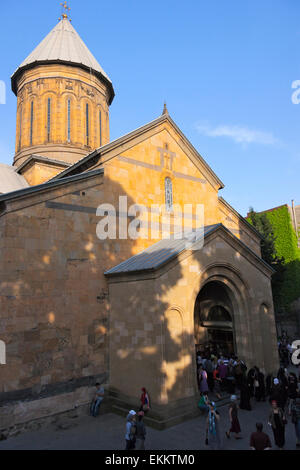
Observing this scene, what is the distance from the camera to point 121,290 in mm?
10984

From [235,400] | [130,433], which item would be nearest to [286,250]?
[235,400]

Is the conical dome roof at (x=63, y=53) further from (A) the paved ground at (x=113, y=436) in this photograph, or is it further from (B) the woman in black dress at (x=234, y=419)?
(B) the woman in black dress at (x=234, y=419)

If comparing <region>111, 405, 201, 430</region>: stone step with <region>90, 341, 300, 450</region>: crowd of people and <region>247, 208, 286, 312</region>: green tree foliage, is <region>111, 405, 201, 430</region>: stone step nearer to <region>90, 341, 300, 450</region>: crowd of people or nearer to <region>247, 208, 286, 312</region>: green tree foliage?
<region>90, 341, 300, 450</region>: crowd of people

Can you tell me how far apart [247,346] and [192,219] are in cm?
623

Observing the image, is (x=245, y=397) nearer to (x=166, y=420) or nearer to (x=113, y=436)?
(x=166, y=420)

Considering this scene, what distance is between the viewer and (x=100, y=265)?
37.2ft

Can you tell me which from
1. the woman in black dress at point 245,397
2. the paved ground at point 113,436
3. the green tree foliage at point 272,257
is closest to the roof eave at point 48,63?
the green tree foliage at point 272,257

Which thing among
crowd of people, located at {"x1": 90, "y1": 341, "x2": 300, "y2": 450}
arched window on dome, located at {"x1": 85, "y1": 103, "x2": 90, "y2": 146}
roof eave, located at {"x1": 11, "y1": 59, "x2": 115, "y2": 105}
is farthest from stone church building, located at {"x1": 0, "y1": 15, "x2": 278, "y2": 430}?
roof eave, located at {"x1": 11, "y1": 59, "x2": 115, "y2": 105}

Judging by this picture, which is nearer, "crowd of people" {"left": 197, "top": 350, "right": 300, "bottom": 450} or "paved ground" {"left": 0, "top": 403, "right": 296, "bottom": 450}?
"crowd of people" {"left": 197, "top": 350, "right": 300, "bottom": 450}

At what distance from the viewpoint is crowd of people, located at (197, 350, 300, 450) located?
24.3ft

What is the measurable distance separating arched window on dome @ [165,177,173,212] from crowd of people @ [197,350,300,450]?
259 inches

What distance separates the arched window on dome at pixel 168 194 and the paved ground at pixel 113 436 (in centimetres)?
848

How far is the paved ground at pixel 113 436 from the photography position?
783cm

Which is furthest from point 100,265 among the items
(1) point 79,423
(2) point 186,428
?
(2) point 186,428
